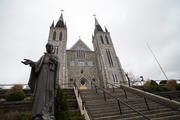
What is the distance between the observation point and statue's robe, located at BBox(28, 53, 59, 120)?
2.46 metres

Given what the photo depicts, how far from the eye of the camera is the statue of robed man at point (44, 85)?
2.45m

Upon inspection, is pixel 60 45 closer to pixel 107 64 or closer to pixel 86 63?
pixel 86 63

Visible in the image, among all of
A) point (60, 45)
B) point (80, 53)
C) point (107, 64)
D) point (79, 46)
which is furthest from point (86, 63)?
point (60, 45)

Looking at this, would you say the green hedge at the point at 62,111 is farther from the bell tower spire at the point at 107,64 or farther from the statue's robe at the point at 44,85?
the bell tower spire at the point at 107,64

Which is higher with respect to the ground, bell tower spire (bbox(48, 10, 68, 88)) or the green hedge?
bell tower spire (bbox(48, 10, 68, 88))

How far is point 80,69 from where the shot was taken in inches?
875

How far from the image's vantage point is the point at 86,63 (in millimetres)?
23688

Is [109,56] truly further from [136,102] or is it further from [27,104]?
[27,104]

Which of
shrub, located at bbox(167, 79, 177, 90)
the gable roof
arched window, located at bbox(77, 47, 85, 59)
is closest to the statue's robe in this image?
shrub, located at bbox(167, 79, 177, 90)

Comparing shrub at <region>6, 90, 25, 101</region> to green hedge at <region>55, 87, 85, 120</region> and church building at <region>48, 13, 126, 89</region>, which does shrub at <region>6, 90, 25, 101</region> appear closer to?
green hedge at <region>55, 87, 85, 120</region>

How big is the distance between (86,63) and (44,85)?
20.9 meters

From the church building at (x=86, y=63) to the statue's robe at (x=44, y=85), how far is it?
15.5 metres

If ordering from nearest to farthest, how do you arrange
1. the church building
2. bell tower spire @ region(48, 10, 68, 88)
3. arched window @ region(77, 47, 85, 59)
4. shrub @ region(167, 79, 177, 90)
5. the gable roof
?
1. shrub @ region(167, 79, 177, 90)
2. bell tower spire @ region(48, 10, 68, 88)
3. the church building
4. arched window @ region(77, 47, 85, 59)
5. the gable roof

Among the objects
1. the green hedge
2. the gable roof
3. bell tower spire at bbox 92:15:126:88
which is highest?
the gable roof
